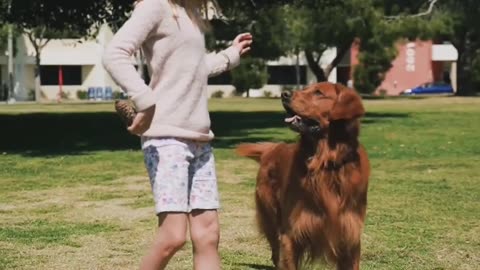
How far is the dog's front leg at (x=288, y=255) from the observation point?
5637 mm

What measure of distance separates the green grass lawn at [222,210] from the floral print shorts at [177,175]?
2.39 m

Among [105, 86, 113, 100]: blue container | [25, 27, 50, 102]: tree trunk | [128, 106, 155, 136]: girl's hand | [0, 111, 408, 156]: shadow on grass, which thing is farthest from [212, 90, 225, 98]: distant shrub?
[128, 106, 155, 136]: girl's hand

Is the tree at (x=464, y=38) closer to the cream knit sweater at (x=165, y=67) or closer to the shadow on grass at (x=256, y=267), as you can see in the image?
the shadow on grass at (x=256, y=267)

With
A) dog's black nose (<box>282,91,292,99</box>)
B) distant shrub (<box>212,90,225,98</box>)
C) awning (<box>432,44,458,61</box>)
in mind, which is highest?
awning (<box>432,44,458,61</box>)

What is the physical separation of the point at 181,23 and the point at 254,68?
66090mm

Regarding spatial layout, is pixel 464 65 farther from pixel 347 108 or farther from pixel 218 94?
pixel 347 108

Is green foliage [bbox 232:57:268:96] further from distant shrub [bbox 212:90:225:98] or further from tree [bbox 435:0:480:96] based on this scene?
tree [bbox 435:0:480:96]

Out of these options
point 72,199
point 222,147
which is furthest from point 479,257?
point 222,147

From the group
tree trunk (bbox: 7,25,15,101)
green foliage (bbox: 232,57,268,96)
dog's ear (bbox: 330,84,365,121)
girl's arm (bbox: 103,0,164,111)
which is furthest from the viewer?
green foliage (bbox: 232,57,268,96)

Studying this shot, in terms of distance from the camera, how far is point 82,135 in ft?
72.4

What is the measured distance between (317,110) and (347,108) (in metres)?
0.19

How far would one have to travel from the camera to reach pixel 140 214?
930 centimetres

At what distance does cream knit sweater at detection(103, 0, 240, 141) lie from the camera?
420 cm

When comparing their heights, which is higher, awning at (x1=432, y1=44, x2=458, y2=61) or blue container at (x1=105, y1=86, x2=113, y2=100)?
awning at (x1=432, y1=44, x2=458, y2=61)
